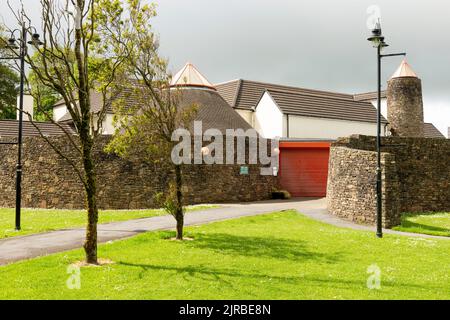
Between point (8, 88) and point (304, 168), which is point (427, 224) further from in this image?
point (8, 88)

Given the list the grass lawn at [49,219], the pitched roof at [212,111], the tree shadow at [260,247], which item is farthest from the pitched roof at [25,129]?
the tree shadow at [260,247]

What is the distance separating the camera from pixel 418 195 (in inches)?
1048

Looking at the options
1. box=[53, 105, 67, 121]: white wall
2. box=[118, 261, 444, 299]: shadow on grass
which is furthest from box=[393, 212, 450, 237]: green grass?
box=[53, 105, 67, 121]: white wall

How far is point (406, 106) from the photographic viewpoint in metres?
46.1

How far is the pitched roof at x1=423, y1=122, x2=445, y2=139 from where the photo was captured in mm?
64125

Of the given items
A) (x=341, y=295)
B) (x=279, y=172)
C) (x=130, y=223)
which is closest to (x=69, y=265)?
(x=341, y=295)

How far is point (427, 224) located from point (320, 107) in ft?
90.7

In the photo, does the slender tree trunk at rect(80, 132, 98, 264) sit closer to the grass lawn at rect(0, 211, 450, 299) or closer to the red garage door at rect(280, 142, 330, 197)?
the grass lawn at rect(0, 211, 450, 299)

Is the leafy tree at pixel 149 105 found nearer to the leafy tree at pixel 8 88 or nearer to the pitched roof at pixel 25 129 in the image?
the pitched roof at pixel 25 129

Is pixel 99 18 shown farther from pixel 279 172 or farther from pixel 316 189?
pixel 316 189

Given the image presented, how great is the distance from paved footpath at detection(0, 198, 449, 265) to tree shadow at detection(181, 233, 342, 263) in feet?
9.61

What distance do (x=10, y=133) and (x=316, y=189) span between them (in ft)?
82.0

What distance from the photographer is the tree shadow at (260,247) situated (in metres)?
12.9
